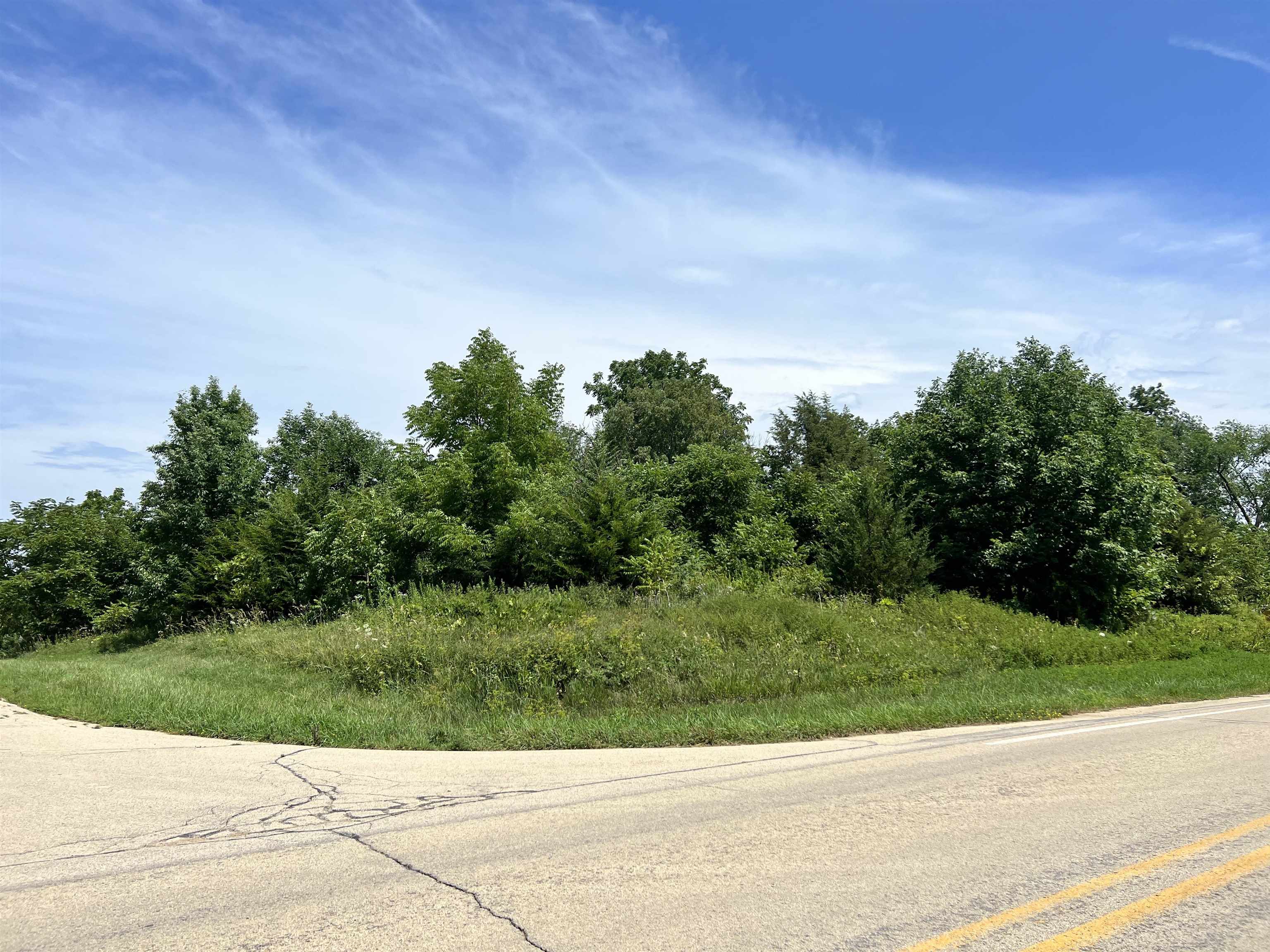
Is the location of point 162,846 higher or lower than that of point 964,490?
lower

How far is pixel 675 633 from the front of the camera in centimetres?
1797

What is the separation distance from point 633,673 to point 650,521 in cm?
900

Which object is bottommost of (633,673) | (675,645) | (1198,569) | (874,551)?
(633,673)

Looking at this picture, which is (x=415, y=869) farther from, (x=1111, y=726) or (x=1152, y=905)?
(x=1111, y=726)

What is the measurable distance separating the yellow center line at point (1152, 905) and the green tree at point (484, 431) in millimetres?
23810

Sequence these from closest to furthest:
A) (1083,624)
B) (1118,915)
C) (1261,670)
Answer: (1118,915)
(1261,670)
(1083,624)

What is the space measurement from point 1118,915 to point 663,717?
318 inches

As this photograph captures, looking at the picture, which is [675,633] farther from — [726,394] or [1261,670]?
[726,394]

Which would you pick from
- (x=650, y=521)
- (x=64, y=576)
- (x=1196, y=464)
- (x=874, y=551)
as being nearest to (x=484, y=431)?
(x=650, y=521)

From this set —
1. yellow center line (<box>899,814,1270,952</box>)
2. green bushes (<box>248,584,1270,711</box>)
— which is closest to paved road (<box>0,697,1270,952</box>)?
yellow center line (<box>899,814,1270,952</box>)

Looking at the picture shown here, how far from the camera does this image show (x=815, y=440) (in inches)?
→ 1964

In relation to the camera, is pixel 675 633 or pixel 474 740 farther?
pixel 675 633

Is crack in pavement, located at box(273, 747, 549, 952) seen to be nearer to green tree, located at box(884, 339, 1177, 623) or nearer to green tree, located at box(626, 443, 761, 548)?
green tree, located at box(884, 339, 1177, 623)

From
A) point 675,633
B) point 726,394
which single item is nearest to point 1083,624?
point 675,633
